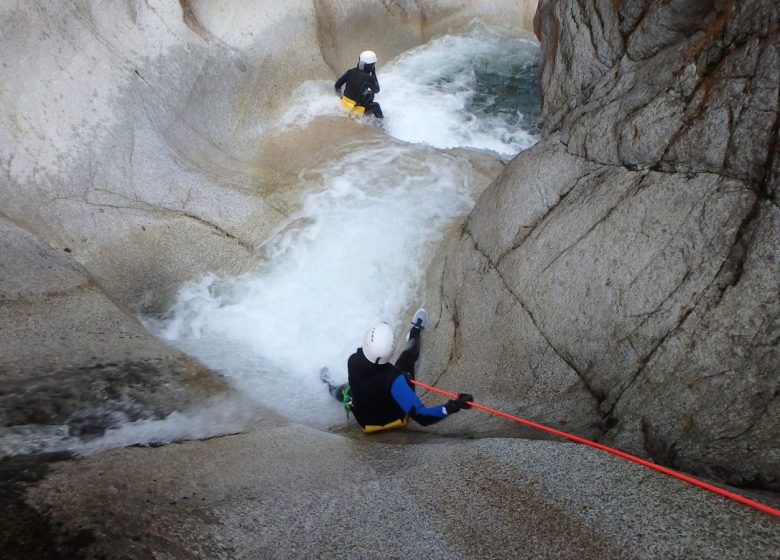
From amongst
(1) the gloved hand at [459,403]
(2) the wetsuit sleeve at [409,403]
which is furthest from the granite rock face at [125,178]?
(1) the gloved hand at [459,403]

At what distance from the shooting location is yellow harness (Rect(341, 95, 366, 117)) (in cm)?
831

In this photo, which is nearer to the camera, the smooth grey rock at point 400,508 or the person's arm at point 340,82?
the smooth grey rock at point 400,508

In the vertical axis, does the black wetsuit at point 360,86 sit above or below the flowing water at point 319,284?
above

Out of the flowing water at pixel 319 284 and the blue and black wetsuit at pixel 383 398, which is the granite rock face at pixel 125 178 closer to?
the flowing water at pixel 319 284

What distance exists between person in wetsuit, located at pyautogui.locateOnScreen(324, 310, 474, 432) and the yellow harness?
17.5 feet

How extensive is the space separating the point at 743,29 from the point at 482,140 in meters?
6.53

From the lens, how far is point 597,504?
8.39 feet

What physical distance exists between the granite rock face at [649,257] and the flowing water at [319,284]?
1.33 m

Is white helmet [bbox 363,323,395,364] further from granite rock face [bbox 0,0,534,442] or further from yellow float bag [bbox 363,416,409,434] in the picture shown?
granite rock face [bbox 0,0,534,442]

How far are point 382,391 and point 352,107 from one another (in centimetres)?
575

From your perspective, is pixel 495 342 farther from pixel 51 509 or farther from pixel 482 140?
pixel 482 140

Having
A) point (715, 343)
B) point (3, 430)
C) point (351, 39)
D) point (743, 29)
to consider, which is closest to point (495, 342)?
point (715, 343)

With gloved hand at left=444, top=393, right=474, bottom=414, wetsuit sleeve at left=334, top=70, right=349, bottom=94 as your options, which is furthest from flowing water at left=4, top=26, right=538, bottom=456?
gloved hand at left=444, top=393, right=474, bottom=414

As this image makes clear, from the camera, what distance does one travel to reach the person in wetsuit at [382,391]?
12.8ft
